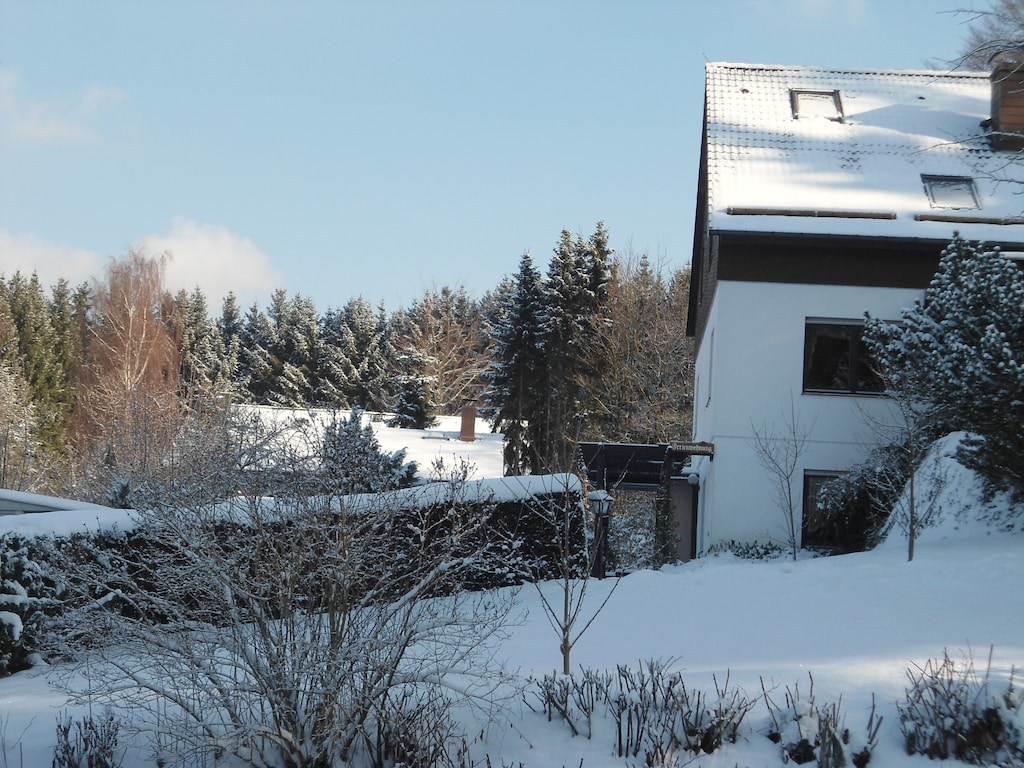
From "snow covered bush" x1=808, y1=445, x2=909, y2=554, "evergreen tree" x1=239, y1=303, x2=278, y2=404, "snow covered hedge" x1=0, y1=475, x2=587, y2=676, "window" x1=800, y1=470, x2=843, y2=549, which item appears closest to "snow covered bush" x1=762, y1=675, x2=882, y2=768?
"snow covered hedge" x1=0, y1=475, x2=587, y2=676

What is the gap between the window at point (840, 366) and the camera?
54.9 feet

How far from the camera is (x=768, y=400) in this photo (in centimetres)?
1667

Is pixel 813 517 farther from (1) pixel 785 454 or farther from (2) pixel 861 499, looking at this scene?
(1) pixel 785 454

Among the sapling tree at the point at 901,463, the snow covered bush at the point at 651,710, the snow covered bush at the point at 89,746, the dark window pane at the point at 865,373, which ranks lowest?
the snow covered bush at the point at 89,746

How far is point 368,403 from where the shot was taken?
159 feet

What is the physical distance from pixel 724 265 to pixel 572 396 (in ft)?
59.5

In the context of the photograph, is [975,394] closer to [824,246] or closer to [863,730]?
[824,246]

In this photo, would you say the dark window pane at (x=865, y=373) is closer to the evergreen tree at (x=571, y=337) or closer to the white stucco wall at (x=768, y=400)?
the white stucco wall at (x=768, y=400)

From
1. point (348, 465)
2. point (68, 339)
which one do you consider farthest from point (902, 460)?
point (68, 339)

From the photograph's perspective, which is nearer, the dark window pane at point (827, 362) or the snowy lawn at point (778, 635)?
the snowy lawn at point (778, 635)

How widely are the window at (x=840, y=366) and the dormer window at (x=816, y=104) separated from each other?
5156 mm

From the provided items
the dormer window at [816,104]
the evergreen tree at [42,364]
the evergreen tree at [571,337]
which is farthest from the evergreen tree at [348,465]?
the evergreen tree at [42,364]

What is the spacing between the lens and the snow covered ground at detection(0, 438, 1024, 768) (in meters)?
6.27

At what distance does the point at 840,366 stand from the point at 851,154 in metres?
4.32
